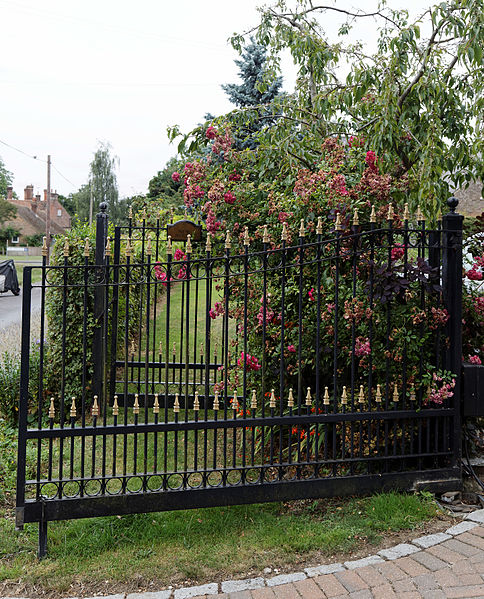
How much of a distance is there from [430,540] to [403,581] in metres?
0.47

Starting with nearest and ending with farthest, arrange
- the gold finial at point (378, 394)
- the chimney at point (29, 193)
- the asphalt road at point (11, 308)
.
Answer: the gold finial at point (378, 394) < the asphalt road at point (11, 308) < the chimney at point (29, 193)

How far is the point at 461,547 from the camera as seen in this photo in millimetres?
2992

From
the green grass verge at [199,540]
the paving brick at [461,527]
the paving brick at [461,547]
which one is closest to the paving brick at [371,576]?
the green grass verge at [199,540]

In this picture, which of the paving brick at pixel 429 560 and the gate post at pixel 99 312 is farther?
the gate post at pixel 99 312

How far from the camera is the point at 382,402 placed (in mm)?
3848

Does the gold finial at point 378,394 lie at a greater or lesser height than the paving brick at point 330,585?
greater

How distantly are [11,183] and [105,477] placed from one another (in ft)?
205

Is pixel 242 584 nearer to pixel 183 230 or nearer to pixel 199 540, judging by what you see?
pixel 199 540

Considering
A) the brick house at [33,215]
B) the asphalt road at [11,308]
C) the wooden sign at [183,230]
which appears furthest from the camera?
the brick house at [33,215]

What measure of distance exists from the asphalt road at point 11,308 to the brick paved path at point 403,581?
1085 centimetres

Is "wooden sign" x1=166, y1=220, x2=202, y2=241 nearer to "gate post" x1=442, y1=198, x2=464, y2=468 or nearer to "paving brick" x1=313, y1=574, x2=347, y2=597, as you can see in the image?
"gate post" x1=442, y1=198, x2=464, y2=468

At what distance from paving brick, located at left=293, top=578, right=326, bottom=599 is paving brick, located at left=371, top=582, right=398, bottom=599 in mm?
259

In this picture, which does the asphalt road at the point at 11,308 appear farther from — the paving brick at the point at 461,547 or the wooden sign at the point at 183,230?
the paving brick at the point at 461,547

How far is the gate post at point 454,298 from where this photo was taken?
3.59 m
